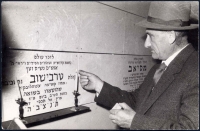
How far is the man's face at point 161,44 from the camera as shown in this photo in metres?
1.63

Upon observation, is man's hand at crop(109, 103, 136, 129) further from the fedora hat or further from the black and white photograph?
the fedora hat

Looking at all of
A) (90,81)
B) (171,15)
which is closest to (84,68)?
(90,81)

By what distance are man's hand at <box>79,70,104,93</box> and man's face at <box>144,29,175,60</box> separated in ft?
1.98

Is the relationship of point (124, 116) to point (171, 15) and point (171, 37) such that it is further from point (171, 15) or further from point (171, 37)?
point (171, 15)

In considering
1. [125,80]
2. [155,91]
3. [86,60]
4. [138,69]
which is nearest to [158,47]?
[155,91]

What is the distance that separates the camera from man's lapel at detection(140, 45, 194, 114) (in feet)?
4.99

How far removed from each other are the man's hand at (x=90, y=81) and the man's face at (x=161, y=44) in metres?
0.60

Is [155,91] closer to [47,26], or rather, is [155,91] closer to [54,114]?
[54,114]

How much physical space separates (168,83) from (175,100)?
15cm

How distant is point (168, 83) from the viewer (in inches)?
59.6

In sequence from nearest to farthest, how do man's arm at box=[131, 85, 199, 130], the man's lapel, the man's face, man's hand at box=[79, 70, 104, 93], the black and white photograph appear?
man's arm at box=[131, 85, 199, 130] → the black and white photograph → the man's lapel → the man's face → man's hand at box=[79, 70, 104, 93]

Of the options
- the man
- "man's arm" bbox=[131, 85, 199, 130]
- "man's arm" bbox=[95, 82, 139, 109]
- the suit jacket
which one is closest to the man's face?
the man

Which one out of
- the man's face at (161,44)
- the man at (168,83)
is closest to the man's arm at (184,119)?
the man at (168,83)

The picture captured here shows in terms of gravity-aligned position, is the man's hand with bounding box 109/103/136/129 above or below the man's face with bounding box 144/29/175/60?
below
